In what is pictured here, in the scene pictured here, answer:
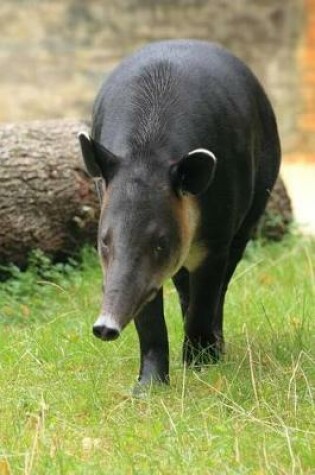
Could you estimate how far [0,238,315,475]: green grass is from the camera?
Answer: 14.9ft

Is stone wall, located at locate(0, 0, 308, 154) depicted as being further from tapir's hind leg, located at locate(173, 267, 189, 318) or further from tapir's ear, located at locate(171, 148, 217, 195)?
tapir's ear, located at locate(171, 148, 217, 195)

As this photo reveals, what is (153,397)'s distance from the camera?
5434 millimetres

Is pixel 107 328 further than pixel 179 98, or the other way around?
pixel 179 98

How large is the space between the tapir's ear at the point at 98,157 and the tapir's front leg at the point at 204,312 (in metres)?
0.81

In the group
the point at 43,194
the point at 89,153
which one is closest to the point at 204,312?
the point at 89,153

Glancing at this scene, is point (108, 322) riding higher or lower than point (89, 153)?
lower

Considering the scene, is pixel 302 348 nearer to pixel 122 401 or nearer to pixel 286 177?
pixel 122 401

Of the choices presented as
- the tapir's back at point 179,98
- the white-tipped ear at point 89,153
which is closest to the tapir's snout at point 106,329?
the white-tipped ear at point 89,153

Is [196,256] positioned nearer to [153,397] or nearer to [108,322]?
[153,397]

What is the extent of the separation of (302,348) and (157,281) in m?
1.21

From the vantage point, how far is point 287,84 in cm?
1631

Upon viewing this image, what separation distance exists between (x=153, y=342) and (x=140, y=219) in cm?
87

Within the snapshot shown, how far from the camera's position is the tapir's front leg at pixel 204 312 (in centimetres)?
590

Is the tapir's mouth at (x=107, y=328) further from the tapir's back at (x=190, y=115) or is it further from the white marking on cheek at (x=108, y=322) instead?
the tapir's back at (x=190, y=115)
